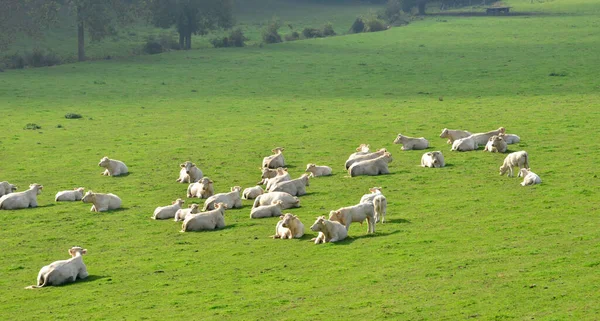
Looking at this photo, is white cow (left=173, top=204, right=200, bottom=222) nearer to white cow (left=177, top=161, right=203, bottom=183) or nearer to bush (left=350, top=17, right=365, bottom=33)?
white cow (left=177, top=161, right=203, bottom=183)

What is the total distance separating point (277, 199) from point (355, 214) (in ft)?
11.9

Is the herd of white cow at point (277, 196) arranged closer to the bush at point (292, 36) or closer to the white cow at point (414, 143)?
the white cow at point (414, 143)

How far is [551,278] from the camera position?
56.0 ft

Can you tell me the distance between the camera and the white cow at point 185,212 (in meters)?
23.5

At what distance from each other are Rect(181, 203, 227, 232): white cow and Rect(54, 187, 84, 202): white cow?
5459 mm

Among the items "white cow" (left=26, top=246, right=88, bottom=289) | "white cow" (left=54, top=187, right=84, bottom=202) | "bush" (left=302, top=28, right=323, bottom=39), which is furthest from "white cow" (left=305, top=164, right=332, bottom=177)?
"bush" (left=302, top=28, right=323, bottom=39)

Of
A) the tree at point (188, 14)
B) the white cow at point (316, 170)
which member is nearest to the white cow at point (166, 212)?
the white cow at point (316, 170)

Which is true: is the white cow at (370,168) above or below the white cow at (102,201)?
above

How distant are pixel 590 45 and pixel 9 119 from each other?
143ft

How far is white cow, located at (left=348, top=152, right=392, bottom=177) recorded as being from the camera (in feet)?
95.8

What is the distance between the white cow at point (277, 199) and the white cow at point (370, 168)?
4.43 metres

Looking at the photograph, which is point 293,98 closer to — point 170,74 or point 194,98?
point 194,98

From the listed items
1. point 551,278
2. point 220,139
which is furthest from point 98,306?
point 220,139

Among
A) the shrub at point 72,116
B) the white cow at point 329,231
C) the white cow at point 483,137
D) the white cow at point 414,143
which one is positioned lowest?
the shrub at point 72,116
